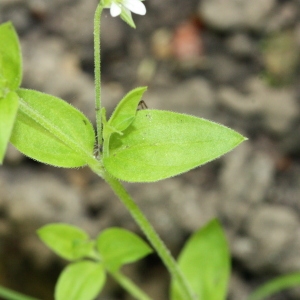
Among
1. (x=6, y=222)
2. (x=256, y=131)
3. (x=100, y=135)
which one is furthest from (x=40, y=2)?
(x=100, y=135)

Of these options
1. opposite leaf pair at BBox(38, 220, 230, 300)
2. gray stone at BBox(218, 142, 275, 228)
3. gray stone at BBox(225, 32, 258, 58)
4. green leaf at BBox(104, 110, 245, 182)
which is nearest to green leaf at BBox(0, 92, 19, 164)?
green leaf at BBox(104, 110, 245, 182)

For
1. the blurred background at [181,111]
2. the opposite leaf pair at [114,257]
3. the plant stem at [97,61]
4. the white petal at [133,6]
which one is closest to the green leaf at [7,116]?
the plant stem at [97,61]

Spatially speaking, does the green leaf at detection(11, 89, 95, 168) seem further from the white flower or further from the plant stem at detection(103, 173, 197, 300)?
the white flower

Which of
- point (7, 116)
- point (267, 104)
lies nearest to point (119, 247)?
point (7, 116)

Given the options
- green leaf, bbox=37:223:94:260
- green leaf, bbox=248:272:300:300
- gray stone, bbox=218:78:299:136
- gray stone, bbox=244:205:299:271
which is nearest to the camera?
green leaf, bbox=37:223:94:260

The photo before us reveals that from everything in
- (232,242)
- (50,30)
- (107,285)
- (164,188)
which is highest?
(50,30)

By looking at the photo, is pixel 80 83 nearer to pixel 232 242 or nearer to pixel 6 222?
pixel 6 222

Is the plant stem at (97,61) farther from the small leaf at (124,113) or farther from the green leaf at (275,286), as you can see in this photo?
the green leaf at (275,286)
